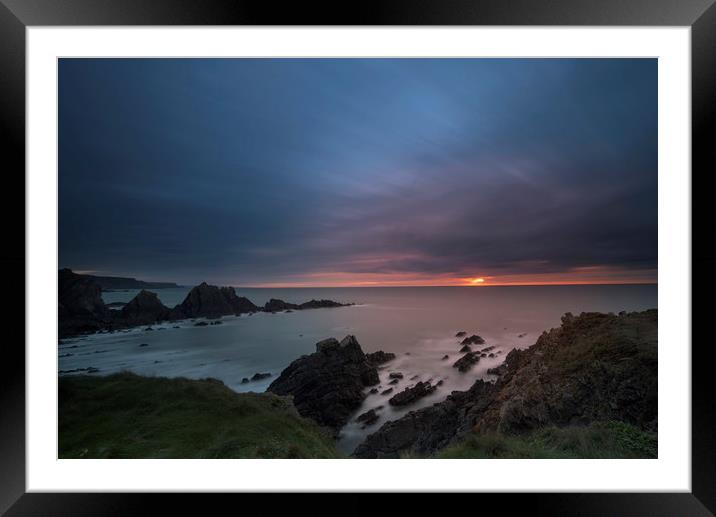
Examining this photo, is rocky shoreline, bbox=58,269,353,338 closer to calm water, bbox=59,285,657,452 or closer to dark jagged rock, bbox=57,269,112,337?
dark jagged rock, bbox=57,269,112,337

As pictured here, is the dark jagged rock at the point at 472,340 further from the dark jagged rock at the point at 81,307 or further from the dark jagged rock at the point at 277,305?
the dark jagged rock at the point at 81,307

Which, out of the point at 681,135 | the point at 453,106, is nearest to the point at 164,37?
the point at 453,106

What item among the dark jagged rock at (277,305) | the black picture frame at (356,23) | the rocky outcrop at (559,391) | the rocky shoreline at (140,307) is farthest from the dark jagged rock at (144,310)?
the rocky outcrop at (559,391)

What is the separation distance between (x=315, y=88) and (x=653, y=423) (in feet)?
20.0

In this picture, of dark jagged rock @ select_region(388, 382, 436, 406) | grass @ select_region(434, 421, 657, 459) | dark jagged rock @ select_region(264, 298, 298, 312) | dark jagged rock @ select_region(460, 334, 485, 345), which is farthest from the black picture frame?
dark jagged rock @ select_region(460, 334, 485, 345)

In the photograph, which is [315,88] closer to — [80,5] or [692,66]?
[80,5]

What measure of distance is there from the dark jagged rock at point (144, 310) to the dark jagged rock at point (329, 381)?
2459 mm

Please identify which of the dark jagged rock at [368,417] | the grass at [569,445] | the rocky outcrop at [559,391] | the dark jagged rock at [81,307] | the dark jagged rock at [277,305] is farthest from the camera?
the dark jagged rock at [277,305]

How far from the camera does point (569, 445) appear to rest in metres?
2.82

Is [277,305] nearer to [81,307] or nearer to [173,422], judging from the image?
[173,422]

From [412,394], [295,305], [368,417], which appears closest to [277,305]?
[295,305]

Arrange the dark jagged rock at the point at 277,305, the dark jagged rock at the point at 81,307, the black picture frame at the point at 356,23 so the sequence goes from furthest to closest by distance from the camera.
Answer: the dark jagged rock at the point at 277,305, the dark jagged rock at the point at 81,307, the black picture frame at the point at 356,23

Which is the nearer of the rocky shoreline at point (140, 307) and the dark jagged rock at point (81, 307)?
the dark jagged rock at point (81, 307)

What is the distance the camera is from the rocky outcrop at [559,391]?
345 cm
